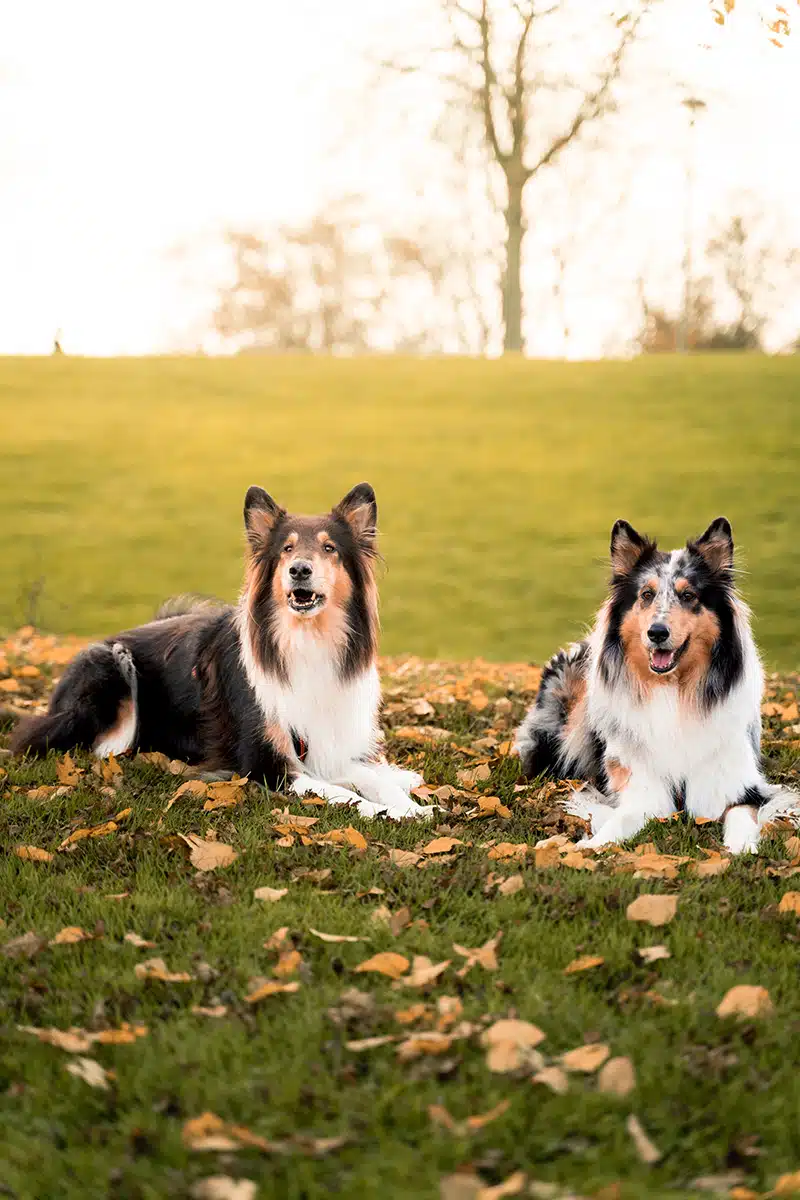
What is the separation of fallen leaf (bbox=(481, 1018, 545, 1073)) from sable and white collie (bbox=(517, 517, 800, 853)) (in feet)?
7.50

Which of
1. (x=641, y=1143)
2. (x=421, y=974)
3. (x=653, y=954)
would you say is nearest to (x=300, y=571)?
(x=421, y=974)

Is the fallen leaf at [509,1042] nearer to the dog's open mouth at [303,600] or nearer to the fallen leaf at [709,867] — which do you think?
the fallen leaf at [709,867]

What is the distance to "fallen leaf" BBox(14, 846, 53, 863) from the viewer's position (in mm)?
5246

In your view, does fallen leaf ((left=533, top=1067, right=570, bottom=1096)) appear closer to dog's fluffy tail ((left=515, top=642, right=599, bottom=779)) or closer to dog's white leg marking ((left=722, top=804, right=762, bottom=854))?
dog's white leg marking ((left=722, top=804, right=762, bottom=854))

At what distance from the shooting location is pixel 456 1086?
3252 mm

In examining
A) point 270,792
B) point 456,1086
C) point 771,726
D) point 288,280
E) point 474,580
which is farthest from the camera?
point 288,280

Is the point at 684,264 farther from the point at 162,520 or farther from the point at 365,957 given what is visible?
the point at 365,957

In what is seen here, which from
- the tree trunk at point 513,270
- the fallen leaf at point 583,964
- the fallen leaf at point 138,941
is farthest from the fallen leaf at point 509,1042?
the tree trunk at point 513,270

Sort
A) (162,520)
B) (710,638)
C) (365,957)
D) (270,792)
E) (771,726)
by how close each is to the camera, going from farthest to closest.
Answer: (162,520), (771,726), (270,792), (710,638), (365,957)

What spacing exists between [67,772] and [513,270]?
90.2 feet

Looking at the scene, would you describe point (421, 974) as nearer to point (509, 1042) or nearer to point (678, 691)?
point (509, 1042)

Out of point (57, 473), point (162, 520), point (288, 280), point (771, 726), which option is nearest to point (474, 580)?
point (162, 520)

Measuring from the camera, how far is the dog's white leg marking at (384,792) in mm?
6215

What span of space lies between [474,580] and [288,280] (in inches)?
936
